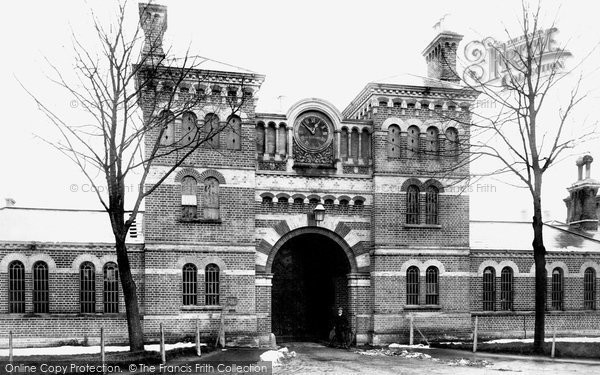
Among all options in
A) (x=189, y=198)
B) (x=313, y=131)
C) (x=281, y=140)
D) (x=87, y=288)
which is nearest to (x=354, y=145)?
(x=313, y=131)

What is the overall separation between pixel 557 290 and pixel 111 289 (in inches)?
743

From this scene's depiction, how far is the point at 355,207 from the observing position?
89.0 feet

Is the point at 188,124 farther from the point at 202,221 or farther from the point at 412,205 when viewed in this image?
the point at 412,205

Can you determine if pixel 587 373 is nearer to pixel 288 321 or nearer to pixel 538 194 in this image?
pixel 538 194

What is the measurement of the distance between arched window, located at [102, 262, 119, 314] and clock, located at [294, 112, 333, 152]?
864cm

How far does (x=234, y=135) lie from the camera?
26047 millimetres

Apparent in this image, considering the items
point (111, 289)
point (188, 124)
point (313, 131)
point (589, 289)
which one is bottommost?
point (589, 289)

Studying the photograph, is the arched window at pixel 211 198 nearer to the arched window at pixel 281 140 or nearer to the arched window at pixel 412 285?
the arched window at pixel 281 140

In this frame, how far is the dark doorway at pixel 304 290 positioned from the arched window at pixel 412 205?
3560 millimetres

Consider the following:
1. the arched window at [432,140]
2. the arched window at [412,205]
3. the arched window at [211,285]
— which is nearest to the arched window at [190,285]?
the arched window at [211,285]

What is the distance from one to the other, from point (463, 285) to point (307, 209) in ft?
23.2

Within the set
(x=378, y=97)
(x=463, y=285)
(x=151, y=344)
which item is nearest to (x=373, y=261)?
(x=463, y=285)

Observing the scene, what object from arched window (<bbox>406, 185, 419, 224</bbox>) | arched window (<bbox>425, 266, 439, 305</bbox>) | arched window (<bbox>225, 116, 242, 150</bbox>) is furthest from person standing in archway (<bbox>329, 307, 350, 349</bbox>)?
arched window (<bbox>225, 116, 242, 150</bbox>)

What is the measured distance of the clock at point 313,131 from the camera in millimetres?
26656
